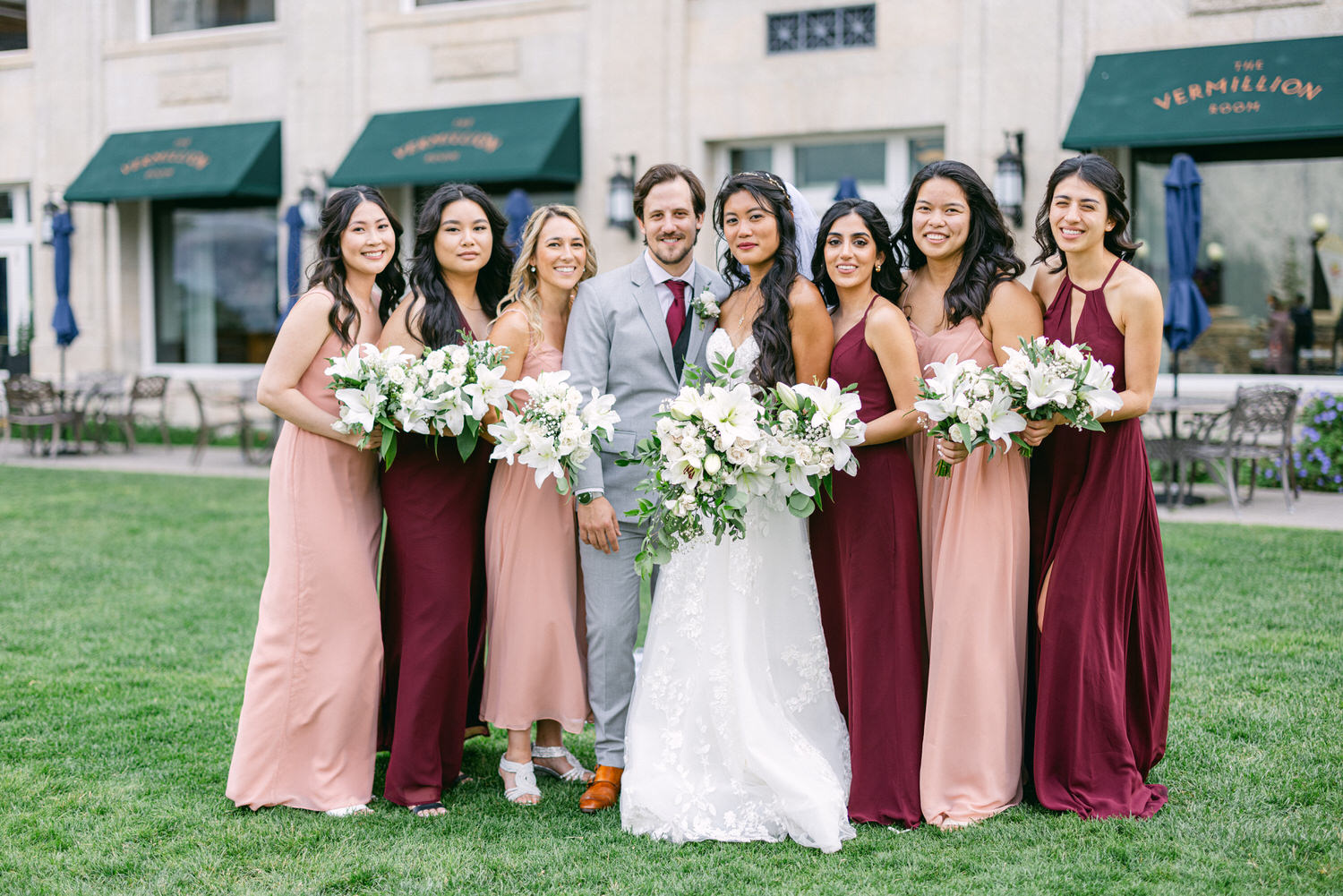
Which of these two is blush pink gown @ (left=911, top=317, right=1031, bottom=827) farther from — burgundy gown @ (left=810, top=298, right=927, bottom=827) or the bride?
the bride

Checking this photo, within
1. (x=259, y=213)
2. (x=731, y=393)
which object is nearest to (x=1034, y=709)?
(x=731, y=393)

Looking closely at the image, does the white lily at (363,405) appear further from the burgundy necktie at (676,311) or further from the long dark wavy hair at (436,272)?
the burgundy necktie at (676,311)

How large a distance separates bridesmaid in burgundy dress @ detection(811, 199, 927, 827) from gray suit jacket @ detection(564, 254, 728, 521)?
0.63 m

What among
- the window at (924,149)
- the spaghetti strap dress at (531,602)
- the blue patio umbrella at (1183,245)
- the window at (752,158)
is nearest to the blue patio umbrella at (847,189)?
the window at (924,149)

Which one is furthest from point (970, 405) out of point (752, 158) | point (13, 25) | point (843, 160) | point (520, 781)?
point (13, 25)

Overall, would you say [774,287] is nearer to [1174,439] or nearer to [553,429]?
[553,429]

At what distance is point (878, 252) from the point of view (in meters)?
4.45

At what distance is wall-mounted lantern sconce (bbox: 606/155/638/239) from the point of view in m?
15.2

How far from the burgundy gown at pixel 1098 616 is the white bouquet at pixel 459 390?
6.85 ft

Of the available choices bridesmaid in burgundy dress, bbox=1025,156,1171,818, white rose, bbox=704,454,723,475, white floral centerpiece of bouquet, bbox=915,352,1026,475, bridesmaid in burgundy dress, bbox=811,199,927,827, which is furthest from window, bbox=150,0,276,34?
white floral centerpiece of bouquet, bbox=915,352,1026,475

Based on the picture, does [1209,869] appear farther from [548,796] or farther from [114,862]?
[114,862]

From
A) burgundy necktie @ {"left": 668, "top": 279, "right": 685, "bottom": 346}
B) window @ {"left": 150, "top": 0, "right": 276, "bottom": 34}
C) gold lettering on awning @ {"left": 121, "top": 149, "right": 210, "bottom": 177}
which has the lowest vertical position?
burgundy necktie @ {"left": 668, "top": 279, "right": 685, "bottom": 346}

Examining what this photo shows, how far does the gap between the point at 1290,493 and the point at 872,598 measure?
902cm

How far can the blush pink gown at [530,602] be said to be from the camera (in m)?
4.72
